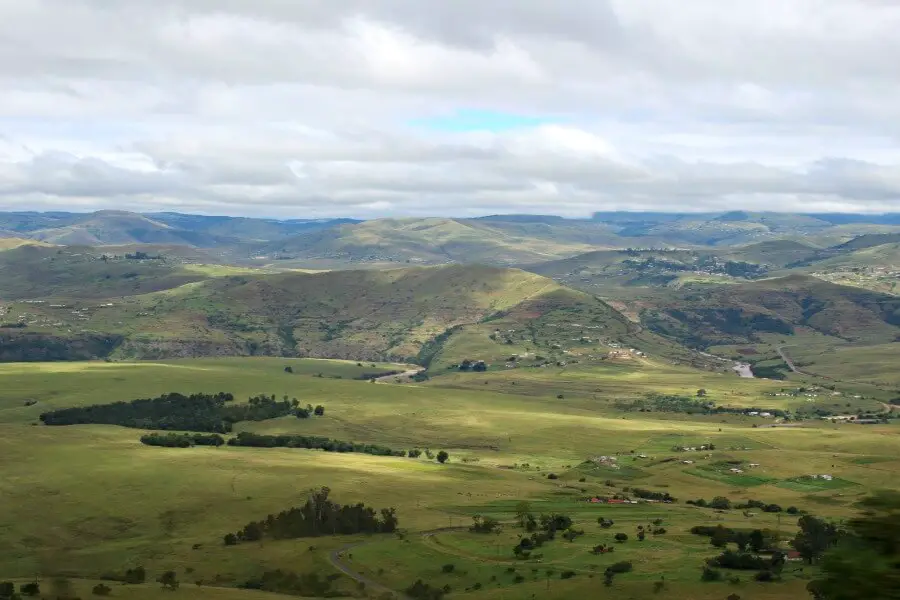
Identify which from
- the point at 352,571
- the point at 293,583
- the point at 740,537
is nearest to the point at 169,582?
the point at 293,583

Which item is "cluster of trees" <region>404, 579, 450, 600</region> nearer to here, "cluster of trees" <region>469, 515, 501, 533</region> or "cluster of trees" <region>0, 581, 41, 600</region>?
"cluster of trees" <region>469, 515, 501, 533</region>

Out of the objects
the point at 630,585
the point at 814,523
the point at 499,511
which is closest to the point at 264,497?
the point at 499,511

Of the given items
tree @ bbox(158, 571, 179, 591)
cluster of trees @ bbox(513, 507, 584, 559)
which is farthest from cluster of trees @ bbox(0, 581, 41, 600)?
cluster of trees @ bbox(513, 507, 584, 559)

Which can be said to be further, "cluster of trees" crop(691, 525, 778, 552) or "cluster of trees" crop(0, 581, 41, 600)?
"cluster of trees" crop(691, 525, 778, 552)

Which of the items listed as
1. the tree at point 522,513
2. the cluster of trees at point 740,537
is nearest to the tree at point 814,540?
the cluster of trees at point 740,537

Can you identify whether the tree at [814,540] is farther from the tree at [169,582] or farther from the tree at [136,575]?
the tree at [136,575]

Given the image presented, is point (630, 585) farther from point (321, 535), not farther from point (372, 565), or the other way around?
point (321, 535)
